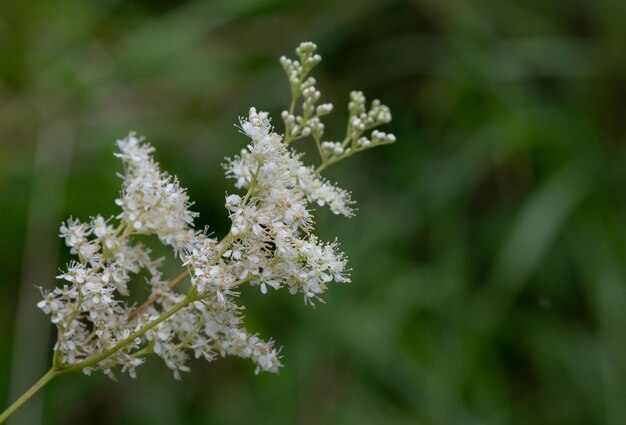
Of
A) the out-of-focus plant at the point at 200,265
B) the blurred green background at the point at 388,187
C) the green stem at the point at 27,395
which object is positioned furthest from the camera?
the blurred green background at the point at 388,187

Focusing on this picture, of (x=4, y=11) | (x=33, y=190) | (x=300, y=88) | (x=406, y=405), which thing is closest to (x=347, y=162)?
(x=406, y=405)

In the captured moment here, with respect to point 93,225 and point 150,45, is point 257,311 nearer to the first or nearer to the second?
point 150,45

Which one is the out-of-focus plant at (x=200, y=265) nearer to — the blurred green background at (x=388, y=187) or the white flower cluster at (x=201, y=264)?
the white flower cluster at (x=201, y=264)

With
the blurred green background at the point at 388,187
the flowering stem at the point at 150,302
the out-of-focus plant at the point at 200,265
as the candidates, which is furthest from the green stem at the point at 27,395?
the blurred green background at the point at 388,187

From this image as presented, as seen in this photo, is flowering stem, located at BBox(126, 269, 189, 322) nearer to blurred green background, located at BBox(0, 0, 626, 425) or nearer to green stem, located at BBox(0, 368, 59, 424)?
green stem, located at BBox(0, 368, 59, 424)

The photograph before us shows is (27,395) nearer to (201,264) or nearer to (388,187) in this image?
(201,264)

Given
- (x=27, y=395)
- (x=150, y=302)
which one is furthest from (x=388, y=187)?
(x=27, y=395)

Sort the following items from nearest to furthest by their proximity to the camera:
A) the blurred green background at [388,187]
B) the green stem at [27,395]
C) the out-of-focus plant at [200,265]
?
the green stem at [27,395] → the out-of-focus plant at [200,265] → the blurred green background at [388,187]
